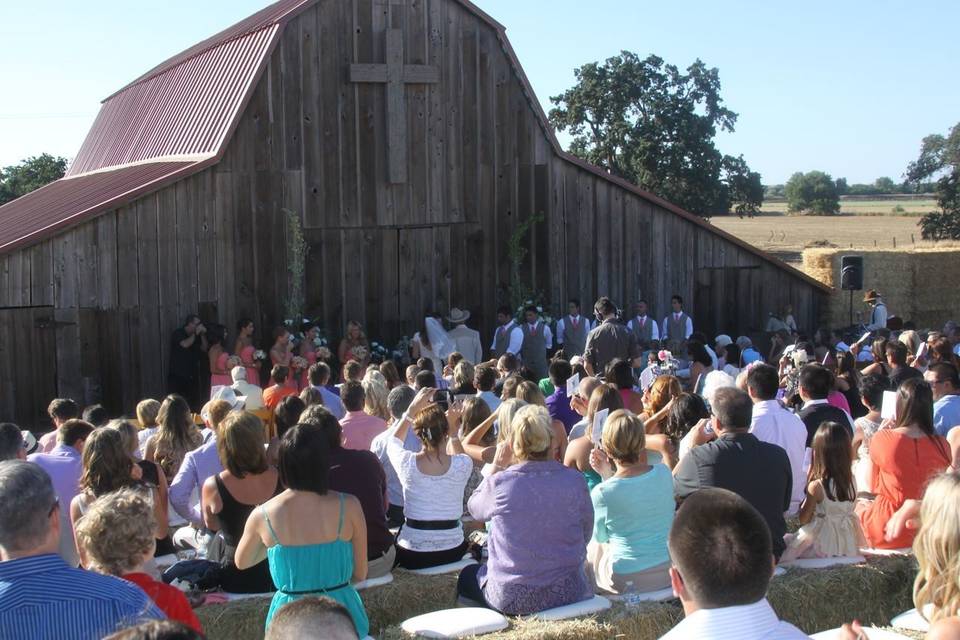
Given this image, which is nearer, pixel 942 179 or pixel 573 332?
pixel 573 332

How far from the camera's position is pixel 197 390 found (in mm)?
15047

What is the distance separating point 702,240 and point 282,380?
34.3 feet

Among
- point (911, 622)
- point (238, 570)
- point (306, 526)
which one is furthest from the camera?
point (238, 570)

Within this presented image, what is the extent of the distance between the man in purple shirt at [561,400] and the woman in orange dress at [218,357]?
186 inches

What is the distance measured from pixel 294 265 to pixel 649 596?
1040cm

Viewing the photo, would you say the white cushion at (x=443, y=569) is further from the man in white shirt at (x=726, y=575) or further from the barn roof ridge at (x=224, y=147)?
the barn roof ridge at (x=224, y=147)

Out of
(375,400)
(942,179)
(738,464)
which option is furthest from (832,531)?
(942,179)

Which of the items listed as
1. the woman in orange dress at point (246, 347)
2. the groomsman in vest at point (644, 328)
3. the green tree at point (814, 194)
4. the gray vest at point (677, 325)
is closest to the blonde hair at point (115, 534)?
the woman in orange dress at point (246, 347)

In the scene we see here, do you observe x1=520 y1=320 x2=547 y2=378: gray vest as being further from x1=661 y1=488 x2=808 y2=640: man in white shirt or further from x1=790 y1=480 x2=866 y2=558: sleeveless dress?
x1=661 y1=488 x2=808 y2=640: man in white shirt

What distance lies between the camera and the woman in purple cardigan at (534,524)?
6.25m

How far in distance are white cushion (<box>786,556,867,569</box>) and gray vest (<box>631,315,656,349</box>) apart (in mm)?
10600

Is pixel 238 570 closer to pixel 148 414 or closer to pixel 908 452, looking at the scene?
pixel 148 414

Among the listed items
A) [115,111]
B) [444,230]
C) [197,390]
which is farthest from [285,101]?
[115,111]

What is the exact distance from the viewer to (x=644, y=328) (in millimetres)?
17875
